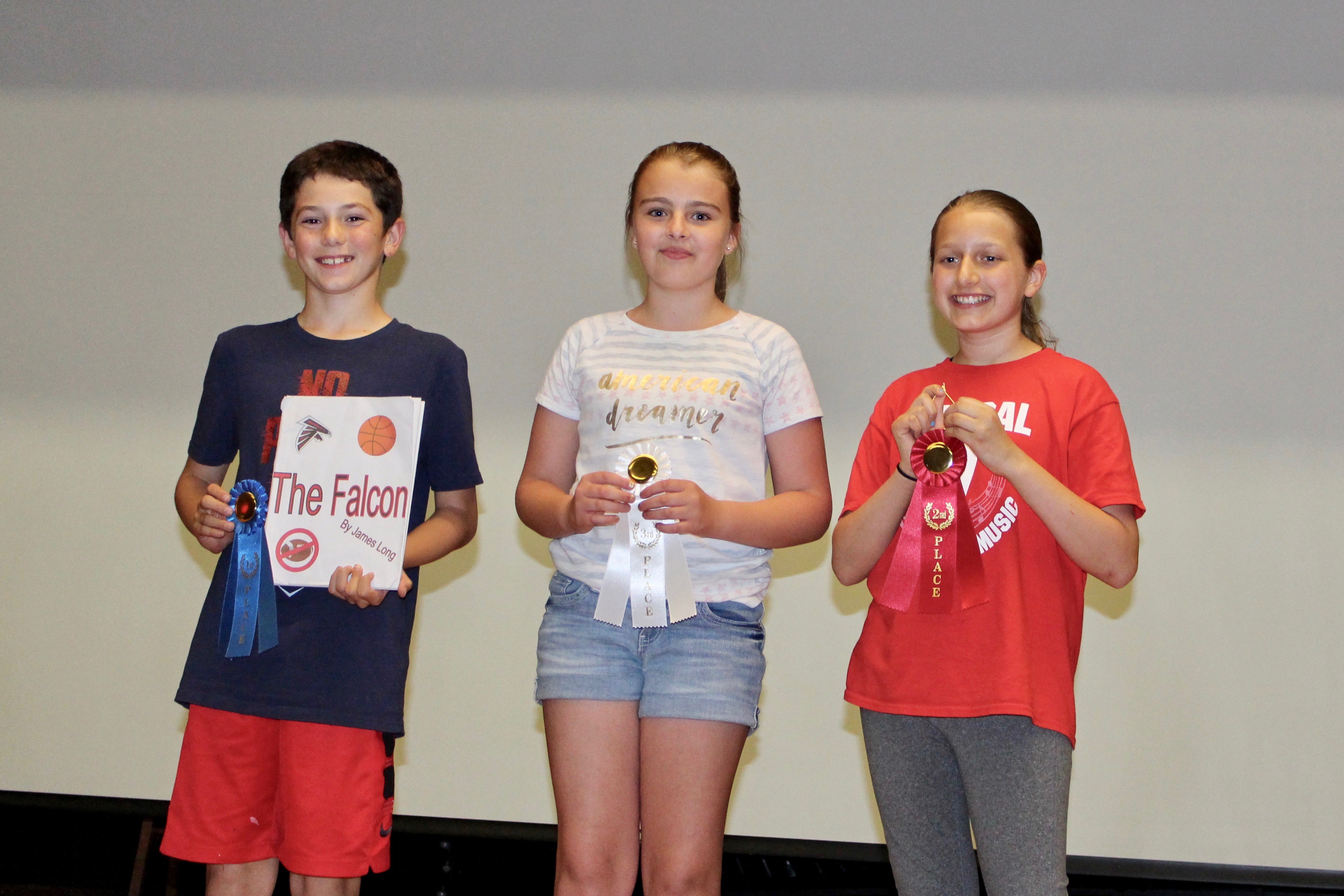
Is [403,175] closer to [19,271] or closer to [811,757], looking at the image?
[19,271]

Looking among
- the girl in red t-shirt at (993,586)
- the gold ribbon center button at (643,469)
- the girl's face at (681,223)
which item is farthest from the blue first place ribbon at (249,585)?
the girl in red t-shirt at (993,586)

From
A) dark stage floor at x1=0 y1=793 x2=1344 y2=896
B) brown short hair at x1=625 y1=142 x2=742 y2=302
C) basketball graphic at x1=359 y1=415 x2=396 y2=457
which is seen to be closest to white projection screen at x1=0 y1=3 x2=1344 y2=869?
dark stage floor at x1=0 y1=793 x2=1344 y2=896

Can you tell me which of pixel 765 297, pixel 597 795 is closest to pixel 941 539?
pixel 597 795

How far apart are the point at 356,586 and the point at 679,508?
465mm

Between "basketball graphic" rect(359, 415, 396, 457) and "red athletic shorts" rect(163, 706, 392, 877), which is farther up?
"basketball graphic" rect(359, 415, 396, 457)

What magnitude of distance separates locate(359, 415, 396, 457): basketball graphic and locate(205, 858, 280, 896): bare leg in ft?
2.00

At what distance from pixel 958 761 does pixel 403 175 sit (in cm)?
194

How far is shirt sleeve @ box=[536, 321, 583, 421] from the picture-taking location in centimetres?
179

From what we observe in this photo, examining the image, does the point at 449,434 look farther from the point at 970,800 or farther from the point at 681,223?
the point at 970,800

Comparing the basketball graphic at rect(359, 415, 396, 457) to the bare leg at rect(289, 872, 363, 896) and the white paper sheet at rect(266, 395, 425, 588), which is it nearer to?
the white paper sheet at rect(266, 395, 425, 588)

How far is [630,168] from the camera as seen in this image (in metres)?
2.75

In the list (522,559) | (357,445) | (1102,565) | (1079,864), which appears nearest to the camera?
(1102,565)

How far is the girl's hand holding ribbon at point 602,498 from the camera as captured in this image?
60.7 inches

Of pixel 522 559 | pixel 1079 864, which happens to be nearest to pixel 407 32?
pixel 522 559
